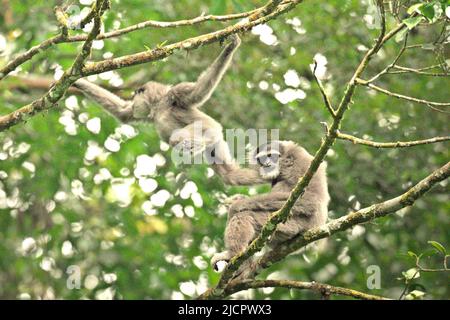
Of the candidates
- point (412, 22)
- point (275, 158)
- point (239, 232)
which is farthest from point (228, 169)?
point (412, 22)

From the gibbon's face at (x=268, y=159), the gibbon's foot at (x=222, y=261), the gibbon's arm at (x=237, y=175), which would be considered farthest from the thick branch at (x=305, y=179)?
the gibbon's arm at (x=237, y=175)

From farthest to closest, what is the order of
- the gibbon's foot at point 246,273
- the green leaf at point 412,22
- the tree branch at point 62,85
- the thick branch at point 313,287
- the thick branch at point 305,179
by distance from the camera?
the gibbon's foot at point 246,273 → the thick branch at point 313,287 → the tree branch at point 62,85 → the thick branch at point 305,179 → the green leaf at point 412,22

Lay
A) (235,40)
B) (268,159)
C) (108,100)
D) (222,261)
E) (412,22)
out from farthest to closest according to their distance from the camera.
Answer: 1. (108,100)
2. (268,159)
3. (235,40)
4. (222,261)
5. (412,22)

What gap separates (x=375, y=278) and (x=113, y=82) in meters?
4.63

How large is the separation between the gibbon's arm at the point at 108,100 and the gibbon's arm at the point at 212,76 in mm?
791

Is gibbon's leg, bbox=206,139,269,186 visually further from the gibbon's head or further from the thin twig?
the thin twig

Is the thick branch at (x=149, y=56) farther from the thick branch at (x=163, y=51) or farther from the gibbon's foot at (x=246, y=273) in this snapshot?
the gibbon's foot at (x=246, y=273)

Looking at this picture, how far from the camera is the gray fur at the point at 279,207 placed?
5887mm

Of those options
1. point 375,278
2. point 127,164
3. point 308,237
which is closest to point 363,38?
point 127,164

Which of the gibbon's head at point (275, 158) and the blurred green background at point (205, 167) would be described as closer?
the gibbon's head at point (275, 158)

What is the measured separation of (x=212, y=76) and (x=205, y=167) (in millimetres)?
2322

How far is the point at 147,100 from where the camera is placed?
8352 mm

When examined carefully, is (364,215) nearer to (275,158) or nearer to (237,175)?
(275,158)

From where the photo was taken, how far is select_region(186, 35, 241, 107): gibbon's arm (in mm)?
6749
